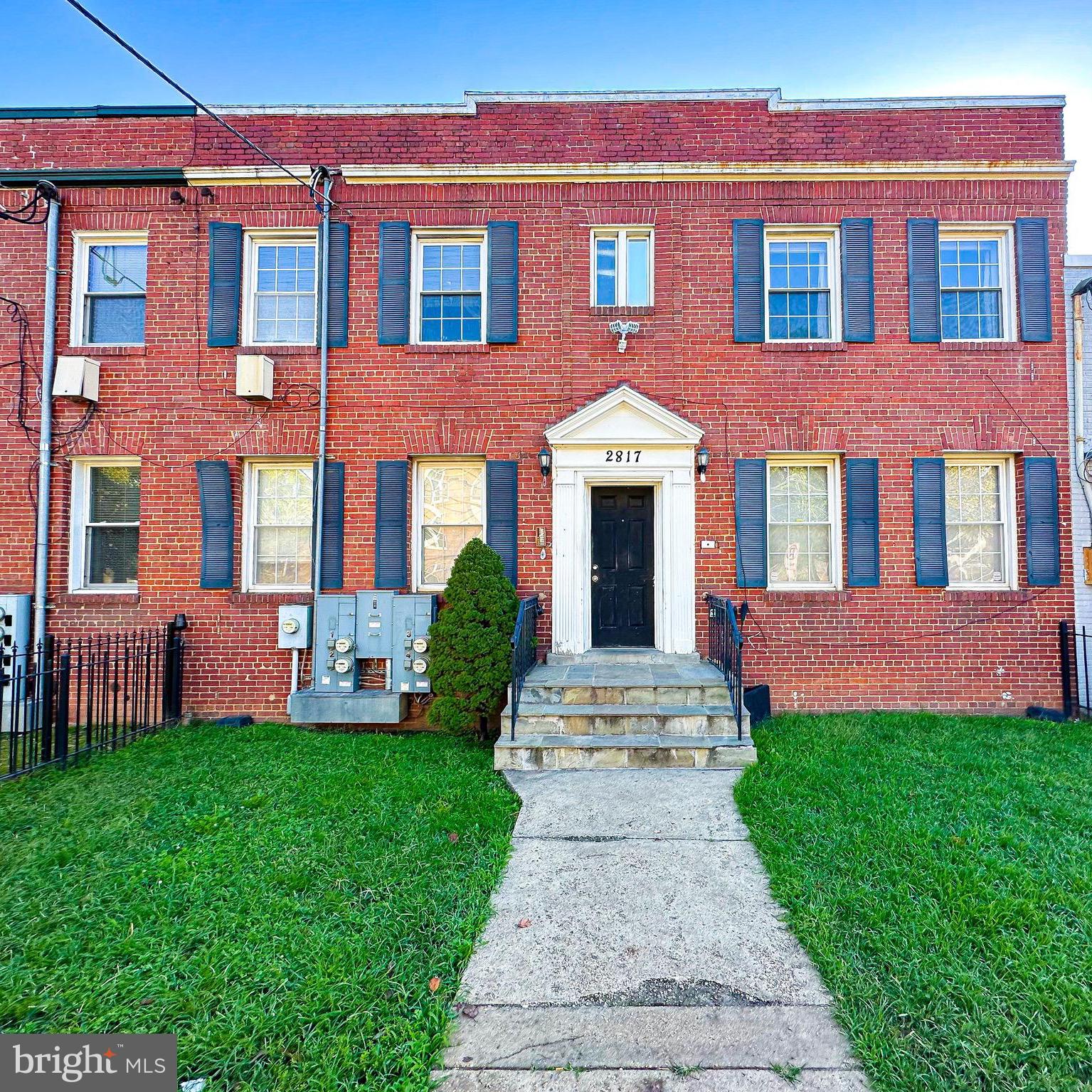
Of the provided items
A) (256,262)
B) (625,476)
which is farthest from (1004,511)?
(256,262)

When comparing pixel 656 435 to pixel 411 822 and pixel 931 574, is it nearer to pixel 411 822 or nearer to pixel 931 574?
pixel 931 574

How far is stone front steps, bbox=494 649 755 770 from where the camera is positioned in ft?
17.2

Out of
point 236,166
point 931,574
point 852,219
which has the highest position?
point 236,166

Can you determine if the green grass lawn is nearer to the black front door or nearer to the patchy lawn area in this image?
the patchy lawn area

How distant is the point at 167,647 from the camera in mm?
6926

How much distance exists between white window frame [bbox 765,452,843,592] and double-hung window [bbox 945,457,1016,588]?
52.6 inches

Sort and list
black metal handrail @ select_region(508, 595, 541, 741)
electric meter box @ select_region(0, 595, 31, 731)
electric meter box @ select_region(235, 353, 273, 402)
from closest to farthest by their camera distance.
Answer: black metal handrail @ select_region(508, 595, 541, 741) → electric meter box @ select_region(0, 595, 31, 731) → electric meter box @ select_region(235, 353, 273, 402)

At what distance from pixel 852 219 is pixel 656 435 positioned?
12.1ft

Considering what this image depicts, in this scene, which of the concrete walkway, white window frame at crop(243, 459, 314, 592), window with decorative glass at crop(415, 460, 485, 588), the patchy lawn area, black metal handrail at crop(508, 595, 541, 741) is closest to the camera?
the concrete walkway

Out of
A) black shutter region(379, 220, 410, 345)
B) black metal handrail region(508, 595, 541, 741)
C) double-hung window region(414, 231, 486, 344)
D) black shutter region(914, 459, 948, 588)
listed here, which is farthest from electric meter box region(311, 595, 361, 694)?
black shutter region(914, 459, 948, 588)

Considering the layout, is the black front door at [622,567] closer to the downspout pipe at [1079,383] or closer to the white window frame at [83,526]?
the downspout pipe at [1079,383]

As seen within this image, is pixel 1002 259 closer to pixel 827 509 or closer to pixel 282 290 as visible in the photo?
pixel 827 509

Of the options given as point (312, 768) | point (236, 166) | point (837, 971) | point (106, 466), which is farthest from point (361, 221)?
point (837, 971)

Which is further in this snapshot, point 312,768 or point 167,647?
point 167,647
